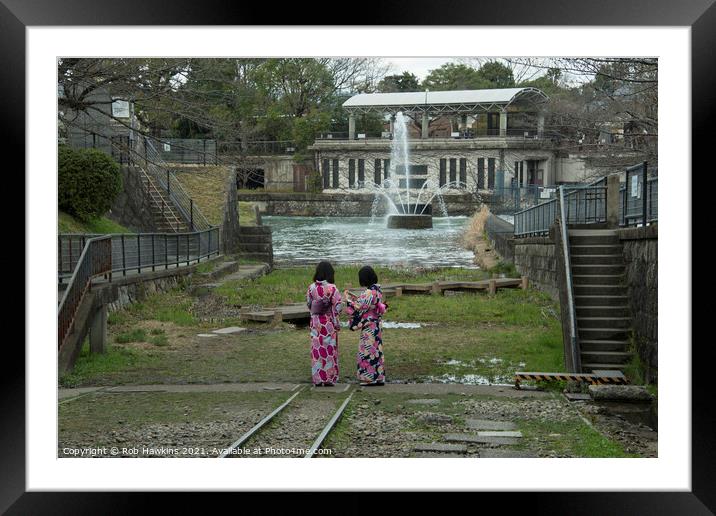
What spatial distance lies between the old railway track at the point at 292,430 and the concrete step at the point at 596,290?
4.05 metres

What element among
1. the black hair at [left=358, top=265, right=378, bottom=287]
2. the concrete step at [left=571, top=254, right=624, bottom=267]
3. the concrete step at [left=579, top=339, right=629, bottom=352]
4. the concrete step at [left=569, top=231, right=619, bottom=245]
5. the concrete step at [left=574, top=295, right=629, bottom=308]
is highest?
the concrete step at [left=569, top=231, right=619, bottom=245]

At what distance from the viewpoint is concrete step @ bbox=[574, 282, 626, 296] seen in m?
12.8

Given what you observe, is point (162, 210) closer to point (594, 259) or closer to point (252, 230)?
point (252, 230)

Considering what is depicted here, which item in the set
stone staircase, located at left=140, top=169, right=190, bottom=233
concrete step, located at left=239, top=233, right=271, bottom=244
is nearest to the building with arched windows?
concrete step, located at left=239, top=233, right=271, bottom=244

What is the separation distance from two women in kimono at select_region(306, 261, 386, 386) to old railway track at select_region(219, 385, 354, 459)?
719 millimetres

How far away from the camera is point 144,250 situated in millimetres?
18625

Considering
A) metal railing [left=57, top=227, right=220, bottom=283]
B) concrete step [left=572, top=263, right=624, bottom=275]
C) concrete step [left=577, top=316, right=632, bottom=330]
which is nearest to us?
concrete step [left=577, top=316, right=632, bottom=330]

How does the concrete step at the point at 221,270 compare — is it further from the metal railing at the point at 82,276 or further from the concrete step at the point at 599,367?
the concrete step at the point at 599,367

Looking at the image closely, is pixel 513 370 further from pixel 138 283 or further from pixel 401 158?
pixel 401 158

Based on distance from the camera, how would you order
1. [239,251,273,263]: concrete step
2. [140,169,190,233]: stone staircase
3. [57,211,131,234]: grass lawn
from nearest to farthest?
1. [57,211,131,234]: grass lawn
2. [140,169,190,233]: stone staircase
3. [239,251,273,263]: concrete step

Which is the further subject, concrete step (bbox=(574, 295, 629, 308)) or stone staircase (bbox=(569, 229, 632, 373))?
concrete step (bbox=(574, 295, 629, 308))

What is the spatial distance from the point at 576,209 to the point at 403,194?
9.91 meters

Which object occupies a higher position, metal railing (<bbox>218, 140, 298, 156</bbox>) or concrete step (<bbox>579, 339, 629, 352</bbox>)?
metal railing (<bbox>218, 140, 298, 156</bbox>)

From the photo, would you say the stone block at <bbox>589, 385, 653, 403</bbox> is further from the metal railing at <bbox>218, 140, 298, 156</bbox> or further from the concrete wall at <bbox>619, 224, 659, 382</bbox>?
the metal railing at <bbox>218, 140, 298, 156</bbox>
